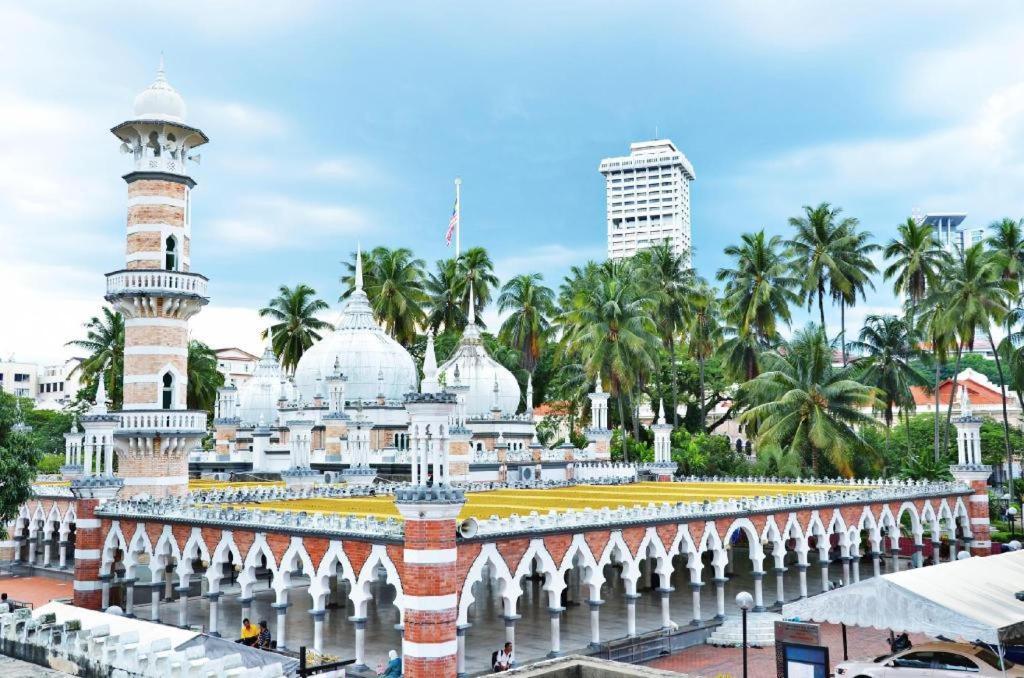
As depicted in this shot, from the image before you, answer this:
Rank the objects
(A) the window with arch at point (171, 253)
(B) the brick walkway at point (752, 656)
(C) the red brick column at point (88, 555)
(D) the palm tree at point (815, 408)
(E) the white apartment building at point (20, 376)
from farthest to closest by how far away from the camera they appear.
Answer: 1. (E) the white apartment building at point (20, 376)
2. (D) the palm tree at point (815, 408)
3. (A) the window with arch at point (171, 253)
4. (C) the red brick column at point (88, 555)
5. (B) the brick walkway at point (752, 656)

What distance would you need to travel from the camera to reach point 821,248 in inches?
2360

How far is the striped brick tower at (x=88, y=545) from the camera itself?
34.7 m

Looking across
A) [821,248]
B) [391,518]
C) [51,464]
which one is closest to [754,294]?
[821,248]

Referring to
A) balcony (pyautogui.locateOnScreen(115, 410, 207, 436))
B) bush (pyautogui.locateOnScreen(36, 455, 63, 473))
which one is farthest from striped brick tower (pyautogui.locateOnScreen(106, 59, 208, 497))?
bush (pyautogui.locateOnScreen(36, 455, 63, 473))

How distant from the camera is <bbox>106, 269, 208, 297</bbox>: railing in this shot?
3712cm

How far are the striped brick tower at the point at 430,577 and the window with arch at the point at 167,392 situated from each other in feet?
61.8

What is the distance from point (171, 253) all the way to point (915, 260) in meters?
44.1

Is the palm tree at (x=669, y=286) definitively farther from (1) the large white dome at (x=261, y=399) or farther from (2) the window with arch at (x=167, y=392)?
(2) the window with arch at (x=167, y=392)

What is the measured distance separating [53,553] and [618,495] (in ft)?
109

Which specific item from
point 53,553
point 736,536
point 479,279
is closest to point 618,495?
point 736,536

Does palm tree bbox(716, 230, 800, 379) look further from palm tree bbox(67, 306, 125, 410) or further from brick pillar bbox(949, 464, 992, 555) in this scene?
palm tree bbox(67, 306, 125, 410)

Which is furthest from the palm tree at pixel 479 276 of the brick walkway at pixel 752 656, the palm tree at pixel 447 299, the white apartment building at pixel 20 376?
the white apartment building at pixel 20 376

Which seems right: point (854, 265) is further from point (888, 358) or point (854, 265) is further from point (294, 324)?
point (294, 324)

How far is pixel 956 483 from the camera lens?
44188 mm
